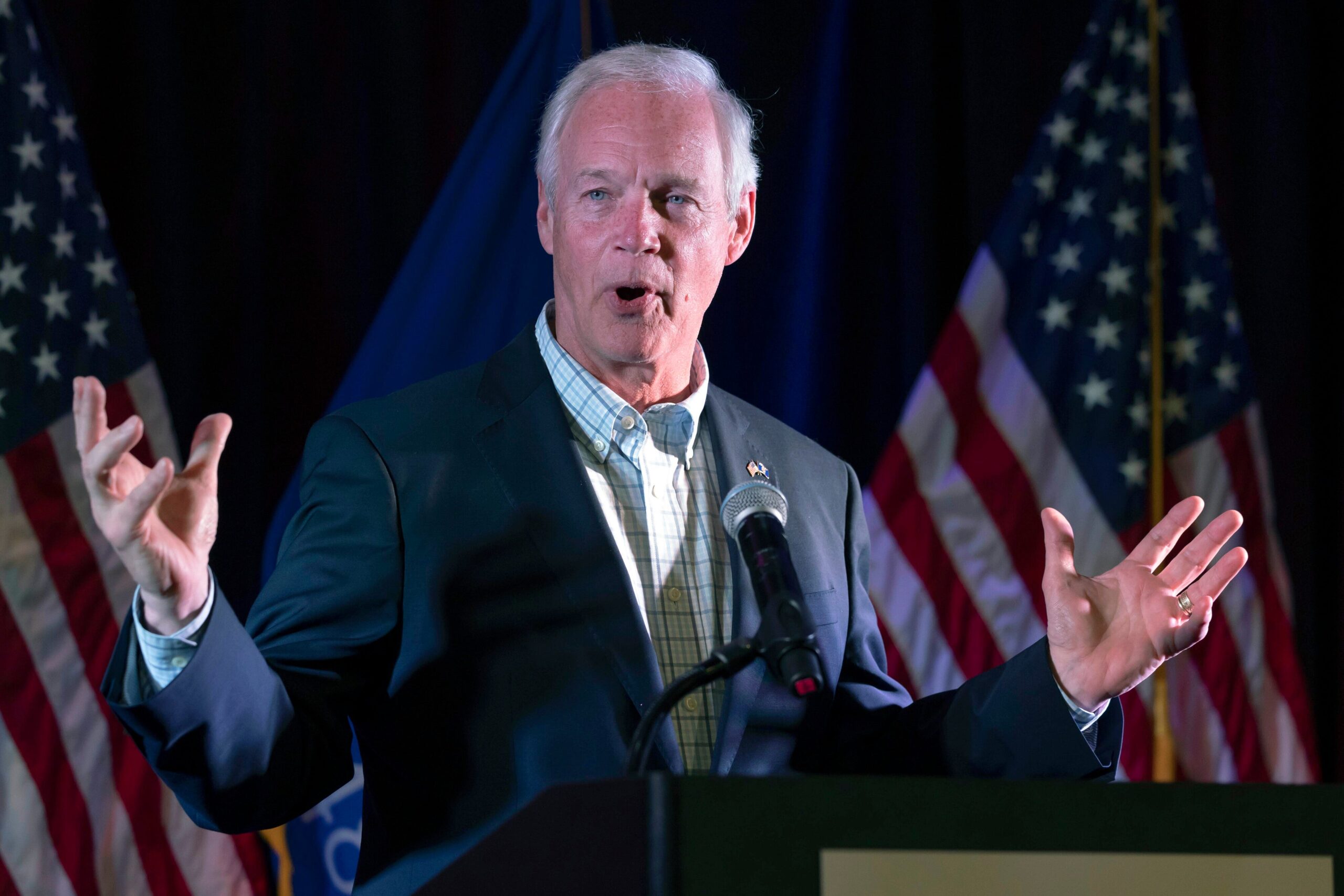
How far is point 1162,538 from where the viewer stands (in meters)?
1.53

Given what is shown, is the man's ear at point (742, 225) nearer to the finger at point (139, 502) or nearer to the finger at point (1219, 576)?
the finger at point (1219, 576)

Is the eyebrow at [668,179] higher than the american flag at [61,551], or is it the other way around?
the eyebrow at [668,179]

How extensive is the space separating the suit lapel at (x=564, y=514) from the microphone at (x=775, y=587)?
10.7 inches

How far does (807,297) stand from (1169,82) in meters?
1.09

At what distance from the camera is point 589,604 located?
5.16 ft

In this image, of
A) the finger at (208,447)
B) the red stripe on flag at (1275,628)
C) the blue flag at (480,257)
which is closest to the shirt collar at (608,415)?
the finger at (208,447)

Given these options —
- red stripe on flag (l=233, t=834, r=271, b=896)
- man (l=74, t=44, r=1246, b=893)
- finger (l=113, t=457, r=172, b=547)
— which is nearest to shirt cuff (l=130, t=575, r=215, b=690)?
man (l=74, t=44, r=1246, b=893)

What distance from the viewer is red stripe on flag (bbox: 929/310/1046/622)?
10.6ft

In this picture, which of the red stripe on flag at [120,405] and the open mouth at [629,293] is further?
the red stripe on flag at [120,405]

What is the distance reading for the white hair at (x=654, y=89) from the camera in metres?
1.87

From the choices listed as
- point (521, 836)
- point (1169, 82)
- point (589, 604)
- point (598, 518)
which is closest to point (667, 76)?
point (598, 518)

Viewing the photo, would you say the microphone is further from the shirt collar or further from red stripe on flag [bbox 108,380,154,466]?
red stripe on flag [bbox 108,380,154,466]

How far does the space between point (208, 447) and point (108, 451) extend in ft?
0.46

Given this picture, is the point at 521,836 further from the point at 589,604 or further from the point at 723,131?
the point at 723,131
